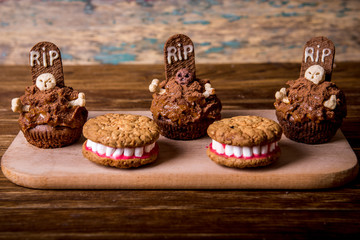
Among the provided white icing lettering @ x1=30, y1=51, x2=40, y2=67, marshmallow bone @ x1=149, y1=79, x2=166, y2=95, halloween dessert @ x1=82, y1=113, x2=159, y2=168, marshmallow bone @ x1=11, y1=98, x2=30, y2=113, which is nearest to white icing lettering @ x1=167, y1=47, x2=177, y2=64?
marshmallow bone @ x1=149, y1=79, x2=166, y2=95

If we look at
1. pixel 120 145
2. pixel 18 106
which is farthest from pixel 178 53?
pixel 18 106

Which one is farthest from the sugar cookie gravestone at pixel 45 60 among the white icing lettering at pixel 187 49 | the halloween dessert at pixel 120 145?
the white icing lettering at pixel 187 49

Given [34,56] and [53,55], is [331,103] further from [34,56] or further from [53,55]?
[34,56]

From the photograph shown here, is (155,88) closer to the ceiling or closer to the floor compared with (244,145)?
closer to the ceiling

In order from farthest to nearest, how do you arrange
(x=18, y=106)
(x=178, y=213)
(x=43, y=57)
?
(x=43, y=57) < (x=18, y=106) < (x=178, y=213)

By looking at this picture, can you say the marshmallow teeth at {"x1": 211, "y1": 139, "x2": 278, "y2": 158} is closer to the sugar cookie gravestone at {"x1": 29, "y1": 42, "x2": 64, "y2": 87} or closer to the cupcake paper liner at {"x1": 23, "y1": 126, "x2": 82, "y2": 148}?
the cupcake paper liner at {"x1": 23, "y1": 126, "x2": 82, "y2": 148}

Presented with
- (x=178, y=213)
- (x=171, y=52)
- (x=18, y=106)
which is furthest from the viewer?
(x=171, y=52)

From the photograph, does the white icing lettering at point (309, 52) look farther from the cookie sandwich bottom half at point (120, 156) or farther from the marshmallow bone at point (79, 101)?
the marshmallow bone at point (79, 101)
